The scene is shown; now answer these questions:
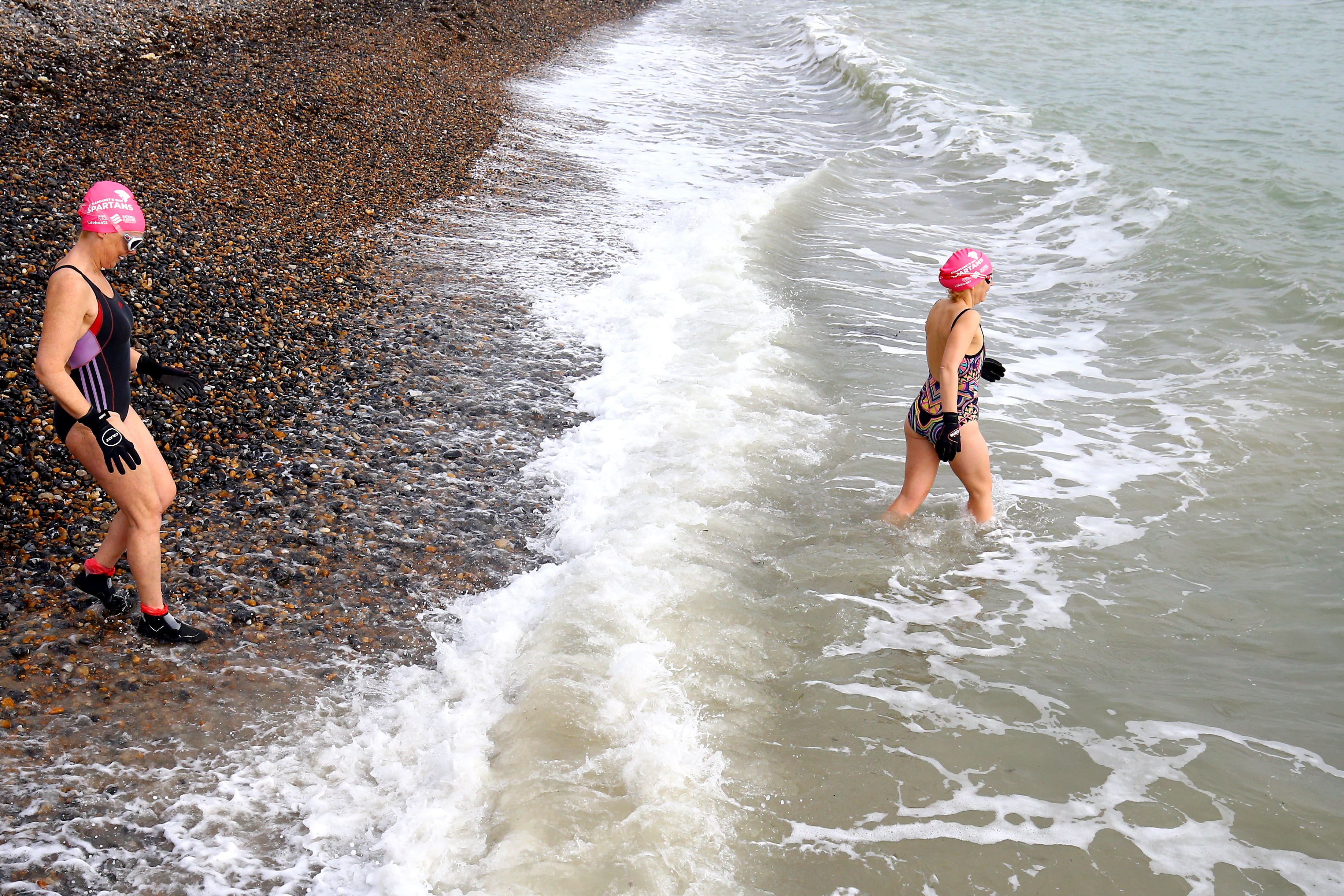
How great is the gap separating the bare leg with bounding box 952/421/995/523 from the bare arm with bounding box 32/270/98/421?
5090 mm

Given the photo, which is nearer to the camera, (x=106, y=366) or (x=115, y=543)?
(x=106, y=366)

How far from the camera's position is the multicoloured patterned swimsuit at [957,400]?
5.87m

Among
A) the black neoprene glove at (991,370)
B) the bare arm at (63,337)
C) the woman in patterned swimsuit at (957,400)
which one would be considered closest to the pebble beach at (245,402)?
the bare arm at (63,337)

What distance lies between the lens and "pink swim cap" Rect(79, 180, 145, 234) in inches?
161

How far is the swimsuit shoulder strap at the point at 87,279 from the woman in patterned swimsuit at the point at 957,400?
4680 mm

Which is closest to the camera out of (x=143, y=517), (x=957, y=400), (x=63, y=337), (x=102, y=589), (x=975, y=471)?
(x=63, y=337)

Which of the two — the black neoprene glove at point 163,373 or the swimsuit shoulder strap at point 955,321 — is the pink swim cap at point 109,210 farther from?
the swimsuit shoulder strap at point 955,321

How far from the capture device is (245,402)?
6781 mm

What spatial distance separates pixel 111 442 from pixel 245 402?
270 centimetres

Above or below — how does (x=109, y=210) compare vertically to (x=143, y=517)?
above

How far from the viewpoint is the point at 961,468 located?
6.14 m

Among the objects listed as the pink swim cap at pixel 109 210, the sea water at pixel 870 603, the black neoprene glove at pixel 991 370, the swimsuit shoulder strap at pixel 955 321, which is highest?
the pink swim cap at pixel 109 210

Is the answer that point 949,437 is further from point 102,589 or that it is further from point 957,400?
point 102,589

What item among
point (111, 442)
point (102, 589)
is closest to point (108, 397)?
point (111, 442)
